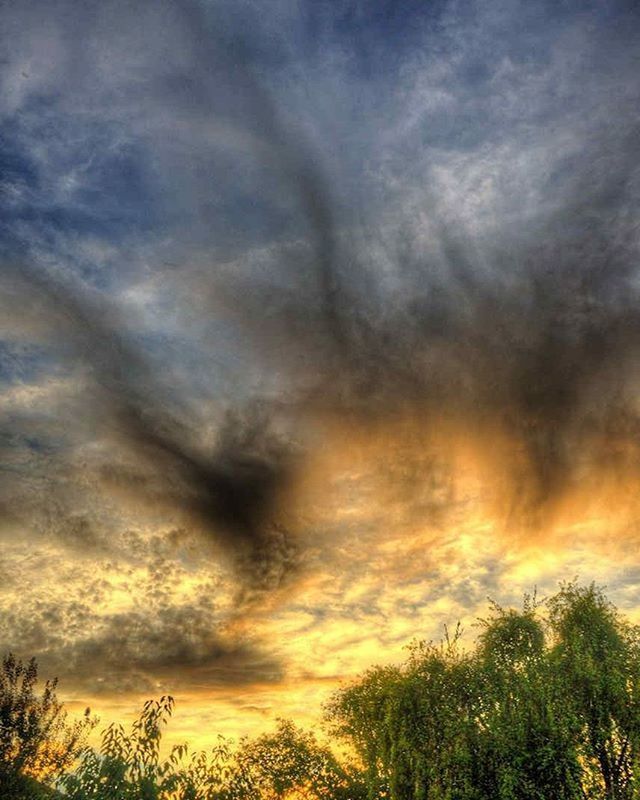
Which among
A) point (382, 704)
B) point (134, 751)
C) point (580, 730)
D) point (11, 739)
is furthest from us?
point (382, 704)

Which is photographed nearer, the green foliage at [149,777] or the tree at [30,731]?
the green foliage at [149,777]

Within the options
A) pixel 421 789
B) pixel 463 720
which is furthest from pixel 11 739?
pixel 463 720

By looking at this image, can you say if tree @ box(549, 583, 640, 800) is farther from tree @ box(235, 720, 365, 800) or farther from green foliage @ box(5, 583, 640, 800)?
tree @ box(235, 720, 365, 800)

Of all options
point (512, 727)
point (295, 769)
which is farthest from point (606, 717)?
point (295, 769)

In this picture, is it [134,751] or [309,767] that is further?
[309,767]

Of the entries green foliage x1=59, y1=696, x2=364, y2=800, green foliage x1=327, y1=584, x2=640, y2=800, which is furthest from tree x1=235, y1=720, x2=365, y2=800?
green foliage x1=327, y1=584, x2=640, y2=800

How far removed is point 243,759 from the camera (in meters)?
56.6

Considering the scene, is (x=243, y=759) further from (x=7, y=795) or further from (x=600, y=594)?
(x=600, y=594)

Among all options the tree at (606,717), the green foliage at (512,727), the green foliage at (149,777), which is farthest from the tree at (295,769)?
the tree at (606,717)

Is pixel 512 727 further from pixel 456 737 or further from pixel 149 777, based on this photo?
pixel 149 777

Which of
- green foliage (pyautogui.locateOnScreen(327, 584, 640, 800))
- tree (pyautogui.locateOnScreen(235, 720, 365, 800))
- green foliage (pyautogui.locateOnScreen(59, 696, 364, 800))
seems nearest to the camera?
green foliage (pyautogui.locateOnScreen(59, 696, 364, 800))

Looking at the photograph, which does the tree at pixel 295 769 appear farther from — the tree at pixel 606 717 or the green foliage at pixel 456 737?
the tree at pixel 606 717

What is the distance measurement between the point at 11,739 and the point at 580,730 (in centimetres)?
Answer: 3522

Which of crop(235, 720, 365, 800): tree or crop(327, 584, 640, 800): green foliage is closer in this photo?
crop(327, 584, 640, 800): green foliage
